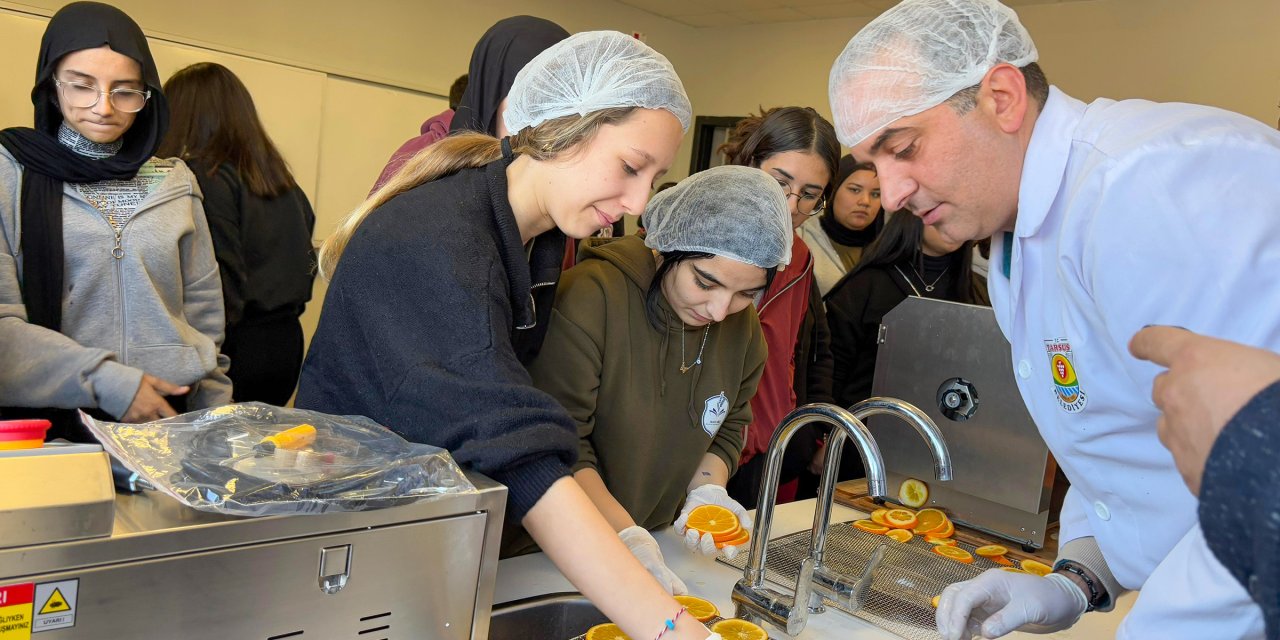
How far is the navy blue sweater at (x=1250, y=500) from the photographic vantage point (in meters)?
0.62

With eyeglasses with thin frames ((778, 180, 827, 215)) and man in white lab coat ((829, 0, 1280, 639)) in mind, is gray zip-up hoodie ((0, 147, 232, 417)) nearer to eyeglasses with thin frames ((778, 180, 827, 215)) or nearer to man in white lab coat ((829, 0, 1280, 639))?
eyeglasses with thin frames ((778, 180, 827, 215))

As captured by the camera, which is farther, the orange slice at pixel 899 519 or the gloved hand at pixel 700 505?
the orange slice at pixel 899 519

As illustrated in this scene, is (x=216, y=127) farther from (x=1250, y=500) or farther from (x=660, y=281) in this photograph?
(x=1250, y=500)

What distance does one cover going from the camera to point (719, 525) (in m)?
1.67

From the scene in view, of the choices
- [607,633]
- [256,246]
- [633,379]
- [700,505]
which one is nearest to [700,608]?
[607,633]

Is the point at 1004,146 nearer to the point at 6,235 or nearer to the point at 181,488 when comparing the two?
the point at 181,488

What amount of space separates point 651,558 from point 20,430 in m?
0.87

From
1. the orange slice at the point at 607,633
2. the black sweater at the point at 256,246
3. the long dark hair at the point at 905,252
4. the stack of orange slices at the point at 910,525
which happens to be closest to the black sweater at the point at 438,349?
the orange slice at the point at 607,633

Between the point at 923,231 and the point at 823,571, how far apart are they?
53.8 inches

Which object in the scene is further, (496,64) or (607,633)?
(496,64)

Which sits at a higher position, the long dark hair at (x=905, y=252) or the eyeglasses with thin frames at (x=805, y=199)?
the eyeglasses with thin frames at (x=805, y=199)

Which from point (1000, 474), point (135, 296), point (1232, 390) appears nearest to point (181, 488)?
point (1232, 390)

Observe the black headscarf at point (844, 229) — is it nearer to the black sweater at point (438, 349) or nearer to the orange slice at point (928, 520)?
the orange slice at point (928, 520)

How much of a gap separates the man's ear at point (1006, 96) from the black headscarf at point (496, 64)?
3.05 ft
